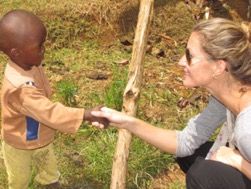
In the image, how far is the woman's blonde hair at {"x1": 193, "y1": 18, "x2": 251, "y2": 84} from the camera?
296 centimetres

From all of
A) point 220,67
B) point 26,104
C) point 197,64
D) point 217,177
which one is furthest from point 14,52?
point 217,177

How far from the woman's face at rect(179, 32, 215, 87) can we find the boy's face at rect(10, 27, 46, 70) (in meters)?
0.91

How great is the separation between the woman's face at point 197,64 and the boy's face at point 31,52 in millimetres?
911

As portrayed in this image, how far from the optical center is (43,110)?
320 cm

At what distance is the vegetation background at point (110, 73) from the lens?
→ 415 centimetres

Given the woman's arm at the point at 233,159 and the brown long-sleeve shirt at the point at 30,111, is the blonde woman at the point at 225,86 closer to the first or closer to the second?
the woman's arm at the point at 233,159

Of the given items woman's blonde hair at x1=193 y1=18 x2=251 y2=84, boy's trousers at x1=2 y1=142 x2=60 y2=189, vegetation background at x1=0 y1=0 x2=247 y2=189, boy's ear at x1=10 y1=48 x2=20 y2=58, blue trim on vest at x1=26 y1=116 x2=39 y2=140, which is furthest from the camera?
vegetation background at x1=0 y1=0 x2=247 y2=189

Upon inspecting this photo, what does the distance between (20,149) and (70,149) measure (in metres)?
0.94

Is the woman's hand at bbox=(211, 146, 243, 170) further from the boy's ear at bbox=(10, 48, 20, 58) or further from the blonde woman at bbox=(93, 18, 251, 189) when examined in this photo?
the boy's ear at bbox=(10, 48, 20, 58)

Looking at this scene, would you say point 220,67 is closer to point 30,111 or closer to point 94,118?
point 94,118

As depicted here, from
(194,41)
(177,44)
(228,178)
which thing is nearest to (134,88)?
(194,41)

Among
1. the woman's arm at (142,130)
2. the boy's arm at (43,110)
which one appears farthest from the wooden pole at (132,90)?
the boy's arm at (43,110)

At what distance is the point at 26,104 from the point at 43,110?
0.12 m

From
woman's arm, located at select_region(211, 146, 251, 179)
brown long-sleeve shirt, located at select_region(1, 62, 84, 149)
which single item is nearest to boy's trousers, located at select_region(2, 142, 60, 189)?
brown long-sleeve shirt, located at select_region(1, 62, 84, 149)
